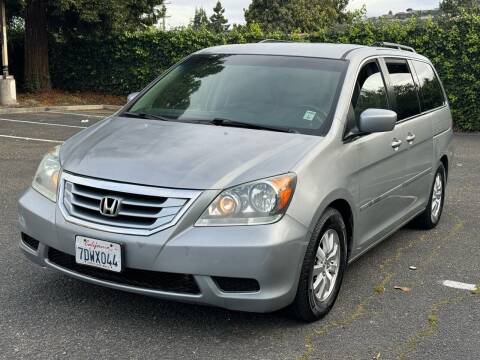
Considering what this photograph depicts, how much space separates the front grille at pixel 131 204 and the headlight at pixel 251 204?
15cm

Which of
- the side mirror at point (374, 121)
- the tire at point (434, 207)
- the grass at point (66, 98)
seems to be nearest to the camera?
the side mirror at point (374, 121)

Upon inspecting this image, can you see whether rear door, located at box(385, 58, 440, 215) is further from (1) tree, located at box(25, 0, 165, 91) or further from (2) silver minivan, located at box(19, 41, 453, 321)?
(1) tree, located at box(25, 0, 165, 91)

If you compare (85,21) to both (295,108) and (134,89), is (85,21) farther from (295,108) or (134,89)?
(295,108)

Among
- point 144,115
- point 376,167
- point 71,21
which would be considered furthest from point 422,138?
point 71,21

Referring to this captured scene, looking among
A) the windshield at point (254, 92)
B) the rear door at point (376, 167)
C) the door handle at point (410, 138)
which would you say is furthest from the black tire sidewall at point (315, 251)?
the door handle at point (410, 138)

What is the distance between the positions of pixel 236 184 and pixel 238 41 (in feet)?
51.8

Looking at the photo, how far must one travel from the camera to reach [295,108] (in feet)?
14.1

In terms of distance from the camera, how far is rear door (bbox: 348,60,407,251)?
14.2 ft

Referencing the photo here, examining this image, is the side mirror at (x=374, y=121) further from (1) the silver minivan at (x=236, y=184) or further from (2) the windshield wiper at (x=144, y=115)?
(2) the windshield wiper at (x=144, y=115)

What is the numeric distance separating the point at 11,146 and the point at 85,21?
9.31 m

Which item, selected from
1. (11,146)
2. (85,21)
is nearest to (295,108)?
(11,146)

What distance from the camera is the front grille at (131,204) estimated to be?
3344 millimetres

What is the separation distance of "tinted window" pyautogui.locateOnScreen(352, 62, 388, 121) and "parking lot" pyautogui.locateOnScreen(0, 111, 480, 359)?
51.1 inches

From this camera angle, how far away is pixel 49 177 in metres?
3.85
